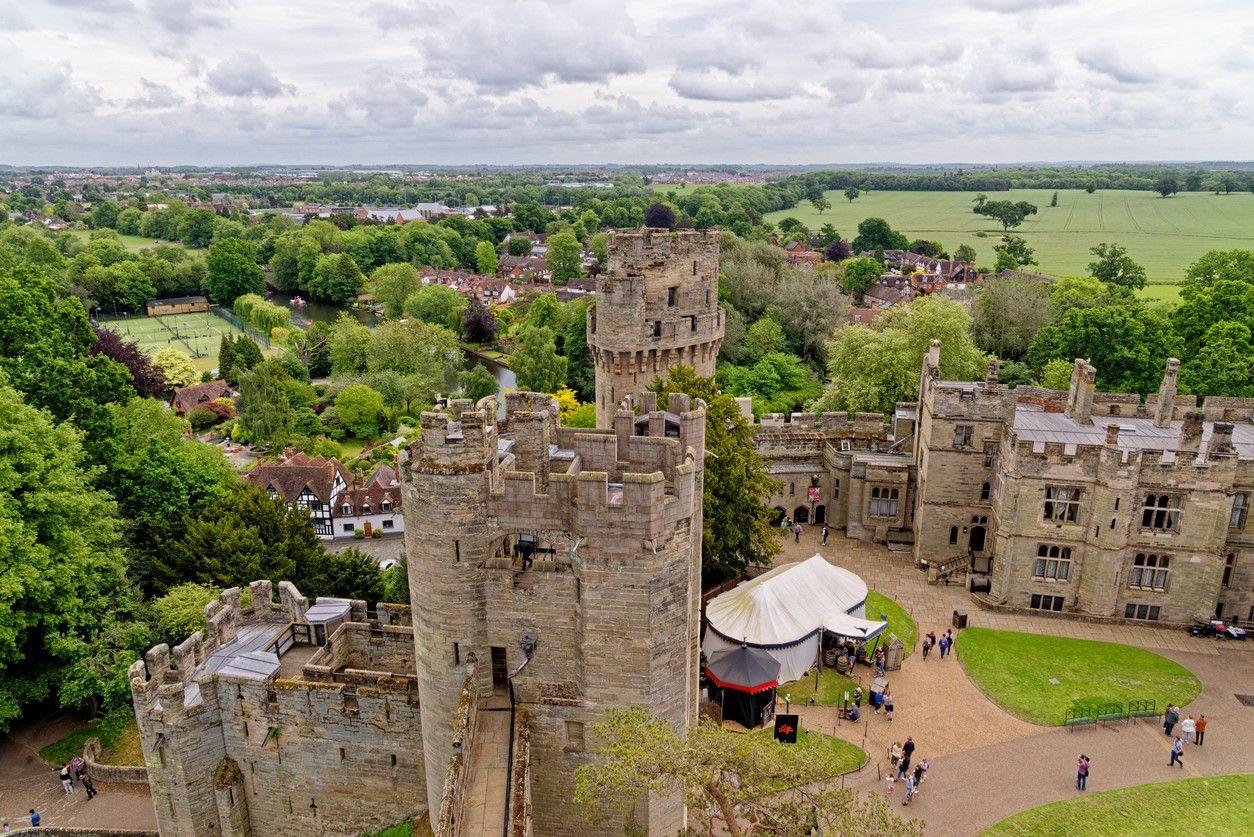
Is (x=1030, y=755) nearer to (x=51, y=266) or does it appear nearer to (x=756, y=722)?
(x=756, y=722)

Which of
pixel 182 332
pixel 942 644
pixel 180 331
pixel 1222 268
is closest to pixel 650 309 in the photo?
pixel 942 644

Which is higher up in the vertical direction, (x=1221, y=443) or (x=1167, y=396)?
(x=1167, y=396)

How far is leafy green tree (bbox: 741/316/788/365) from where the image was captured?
78250mm

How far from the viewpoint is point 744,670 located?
90.9 ft

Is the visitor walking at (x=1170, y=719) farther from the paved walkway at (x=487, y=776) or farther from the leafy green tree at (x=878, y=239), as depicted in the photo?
the leafy green tree at (x=878, y=239)

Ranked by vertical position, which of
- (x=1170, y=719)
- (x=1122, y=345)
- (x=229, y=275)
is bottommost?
(x=1170, y=719)

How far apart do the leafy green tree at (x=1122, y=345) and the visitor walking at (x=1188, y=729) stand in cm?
3264

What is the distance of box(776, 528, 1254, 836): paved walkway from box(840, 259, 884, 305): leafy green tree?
8550 cm

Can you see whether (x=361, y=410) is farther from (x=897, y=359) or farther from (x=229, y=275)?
(x=229, y=275)

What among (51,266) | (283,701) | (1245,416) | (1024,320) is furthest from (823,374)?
(51,266)

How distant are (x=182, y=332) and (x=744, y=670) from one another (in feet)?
372

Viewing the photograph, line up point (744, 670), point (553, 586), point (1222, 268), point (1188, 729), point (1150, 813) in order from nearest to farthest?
1. point (553, 586)
2. point (1150, 813)
3. point (1188, 729)
4. point (744, 670)
5. point (1222, 268)

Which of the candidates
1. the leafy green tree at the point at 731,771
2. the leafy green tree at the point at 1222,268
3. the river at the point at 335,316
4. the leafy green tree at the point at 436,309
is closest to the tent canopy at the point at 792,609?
the leafy green tree at the point at 731,771

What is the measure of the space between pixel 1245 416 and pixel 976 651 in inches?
748
